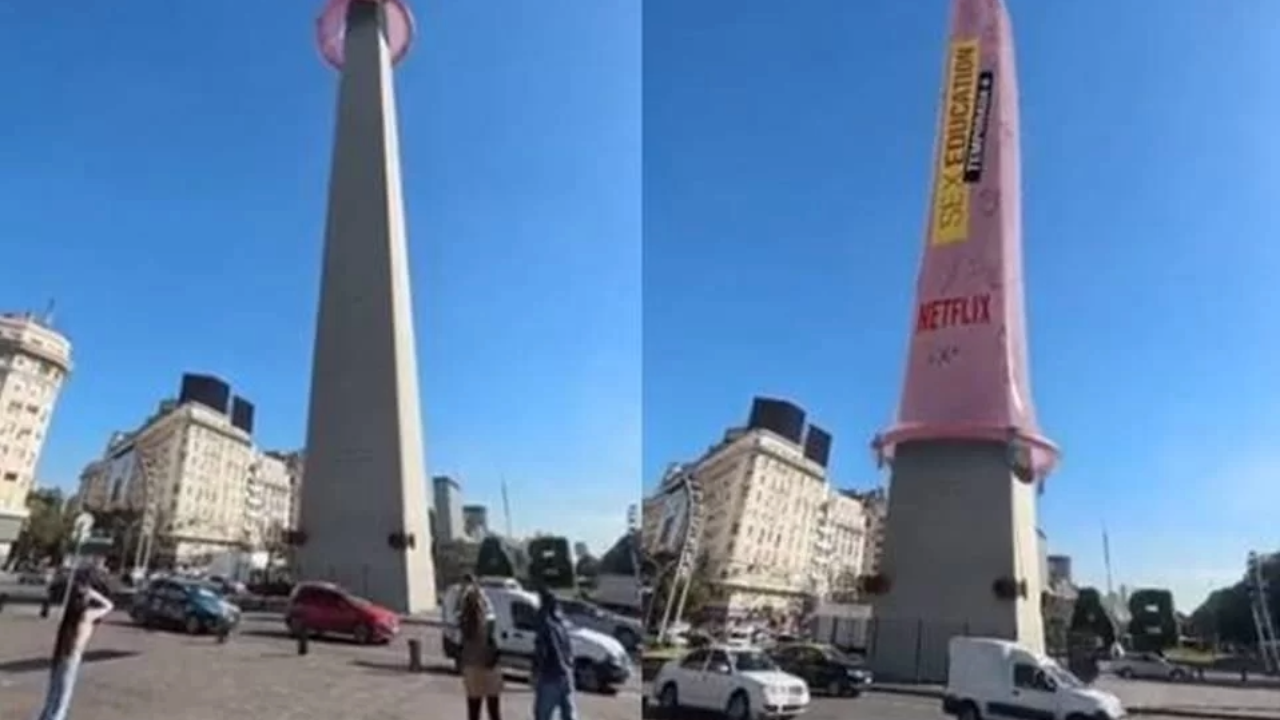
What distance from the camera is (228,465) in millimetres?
25328

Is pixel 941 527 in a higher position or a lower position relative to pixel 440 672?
higher

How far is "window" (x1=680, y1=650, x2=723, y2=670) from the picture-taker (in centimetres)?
950

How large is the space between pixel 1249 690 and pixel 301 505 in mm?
16195

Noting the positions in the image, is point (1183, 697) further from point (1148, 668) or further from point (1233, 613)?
point (1233, 613)

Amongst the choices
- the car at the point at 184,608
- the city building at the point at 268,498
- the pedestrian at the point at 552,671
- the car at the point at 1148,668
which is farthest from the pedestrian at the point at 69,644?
the city building at the point at 268,498

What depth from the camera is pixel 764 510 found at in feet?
40.4

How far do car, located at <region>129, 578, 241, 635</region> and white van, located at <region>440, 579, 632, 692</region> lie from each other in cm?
325

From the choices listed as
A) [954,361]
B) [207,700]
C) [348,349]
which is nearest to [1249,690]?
[954,361]

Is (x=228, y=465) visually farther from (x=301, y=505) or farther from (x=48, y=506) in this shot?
(x=48, y=506)

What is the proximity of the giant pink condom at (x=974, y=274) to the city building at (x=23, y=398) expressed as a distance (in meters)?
12.1

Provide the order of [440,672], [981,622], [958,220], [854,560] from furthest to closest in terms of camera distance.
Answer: [854,560] → [958,220] → [981,622] → [440,672]

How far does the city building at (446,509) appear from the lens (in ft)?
88.2

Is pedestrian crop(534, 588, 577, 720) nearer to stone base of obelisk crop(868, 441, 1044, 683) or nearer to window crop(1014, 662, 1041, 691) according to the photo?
window crop(1014, 662, 1041, 691)

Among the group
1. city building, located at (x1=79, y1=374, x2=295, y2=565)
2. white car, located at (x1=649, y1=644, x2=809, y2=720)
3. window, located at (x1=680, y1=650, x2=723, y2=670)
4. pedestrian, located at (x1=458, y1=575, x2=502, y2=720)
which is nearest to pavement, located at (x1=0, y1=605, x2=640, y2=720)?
white car, located at (x1=649, y1=644, x2=809, y2=720)
